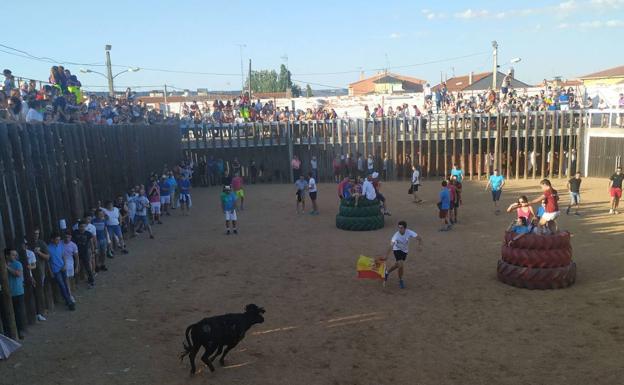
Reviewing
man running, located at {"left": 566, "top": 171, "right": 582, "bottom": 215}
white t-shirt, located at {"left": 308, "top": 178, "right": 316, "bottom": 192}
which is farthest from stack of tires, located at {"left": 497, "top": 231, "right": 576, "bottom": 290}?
white t-shirt, located at {"left": 308, "top": 178, "right": 316, "bottom": 192}

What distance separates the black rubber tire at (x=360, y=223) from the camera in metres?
16.4

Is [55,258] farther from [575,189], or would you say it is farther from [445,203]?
[575,189]

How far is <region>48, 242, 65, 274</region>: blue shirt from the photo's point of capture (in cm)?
985

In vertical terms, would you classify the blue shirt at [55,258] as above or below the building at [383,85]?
below

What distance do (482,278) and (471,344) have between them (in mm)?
3517

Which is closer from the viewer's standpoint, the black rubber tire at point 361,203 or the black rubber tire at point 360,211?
the black rubber tire at point 360,211

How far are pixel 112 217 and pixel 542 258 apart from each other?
10592mm

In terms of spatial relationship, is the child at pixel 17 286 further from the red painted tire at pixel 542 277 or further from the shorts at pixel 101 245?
the red painted tire at pixel 542 277

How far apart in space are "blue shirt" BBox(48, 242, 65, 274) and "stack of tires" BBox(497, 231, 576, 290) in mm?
9128

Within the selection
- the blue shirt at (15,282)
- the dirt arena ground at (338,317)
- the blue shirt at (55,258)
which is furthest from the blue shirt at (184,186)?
the blue shirt at (15,282)

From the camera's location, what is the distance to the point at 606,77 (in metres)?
49.4

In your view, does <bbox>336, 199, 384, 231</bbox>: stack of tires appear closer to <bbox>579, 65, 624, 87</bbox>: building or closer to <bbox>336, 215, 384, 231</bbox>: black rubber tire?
<bbox>336, 215, 384, 231</bbox>: black rubber tire

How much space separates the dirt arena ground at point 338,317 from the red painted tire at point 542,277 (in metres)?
0.21

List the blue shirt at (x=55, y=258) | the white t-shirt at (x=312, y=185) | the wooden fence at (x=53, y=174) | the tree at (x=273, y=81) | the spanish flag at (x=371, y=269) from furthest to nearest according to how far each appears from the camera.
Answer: the tree at (x=273, y=81) → the white t-shirt at (x=312, y=185) → the spanish flag at (x=371, y=269) → the blue shirt at (x=55, y=258) → the wooden fence at (x=53, y=174)
